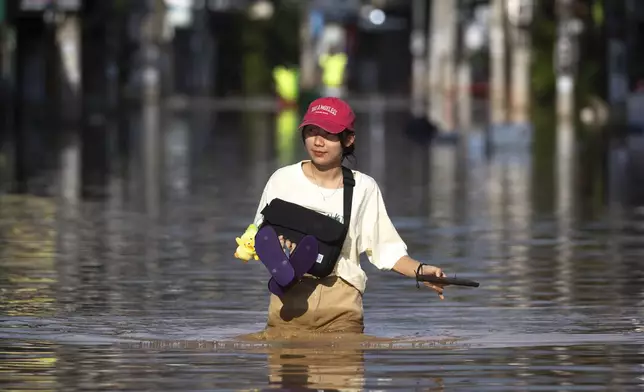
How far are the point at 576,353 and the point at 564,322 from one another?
190 centimetres

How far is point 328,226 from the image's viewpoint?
37.1ft

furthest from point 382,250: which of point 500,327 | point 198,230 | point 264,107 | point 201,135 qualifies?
point 264,107

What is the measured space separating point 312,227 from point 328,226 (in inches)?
3.2

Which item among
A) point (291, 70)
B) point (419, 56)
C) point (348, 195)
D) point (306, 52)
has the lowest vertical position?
point (348, 195)

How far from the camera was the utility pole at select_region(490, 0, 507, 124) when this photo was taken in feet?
137

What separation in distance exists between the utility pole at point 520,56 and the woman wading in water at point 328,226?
29.8 metres

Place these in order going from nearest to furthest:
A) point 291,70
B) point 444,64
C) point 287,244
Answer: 1. point 287,244
2. point 444,64
3. point 291,70

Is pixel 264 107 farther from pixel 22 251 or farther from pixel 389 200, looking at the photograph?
pixel 22 251

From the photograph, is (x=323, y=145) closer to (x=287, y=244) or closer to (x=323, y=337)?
(x=287, y=244)

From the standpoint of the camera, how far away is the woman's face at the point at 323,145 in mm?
11383

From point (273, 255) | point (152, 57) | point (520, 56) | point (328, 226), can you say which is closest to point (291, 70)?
point (152, 57)

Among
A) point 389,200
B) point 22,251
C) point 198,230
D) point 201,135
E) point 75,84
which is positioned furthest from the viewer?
point 75,84

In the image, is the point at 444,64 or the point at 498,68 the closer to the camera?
the point at 498,68

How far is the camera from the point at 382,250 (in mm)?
11461
